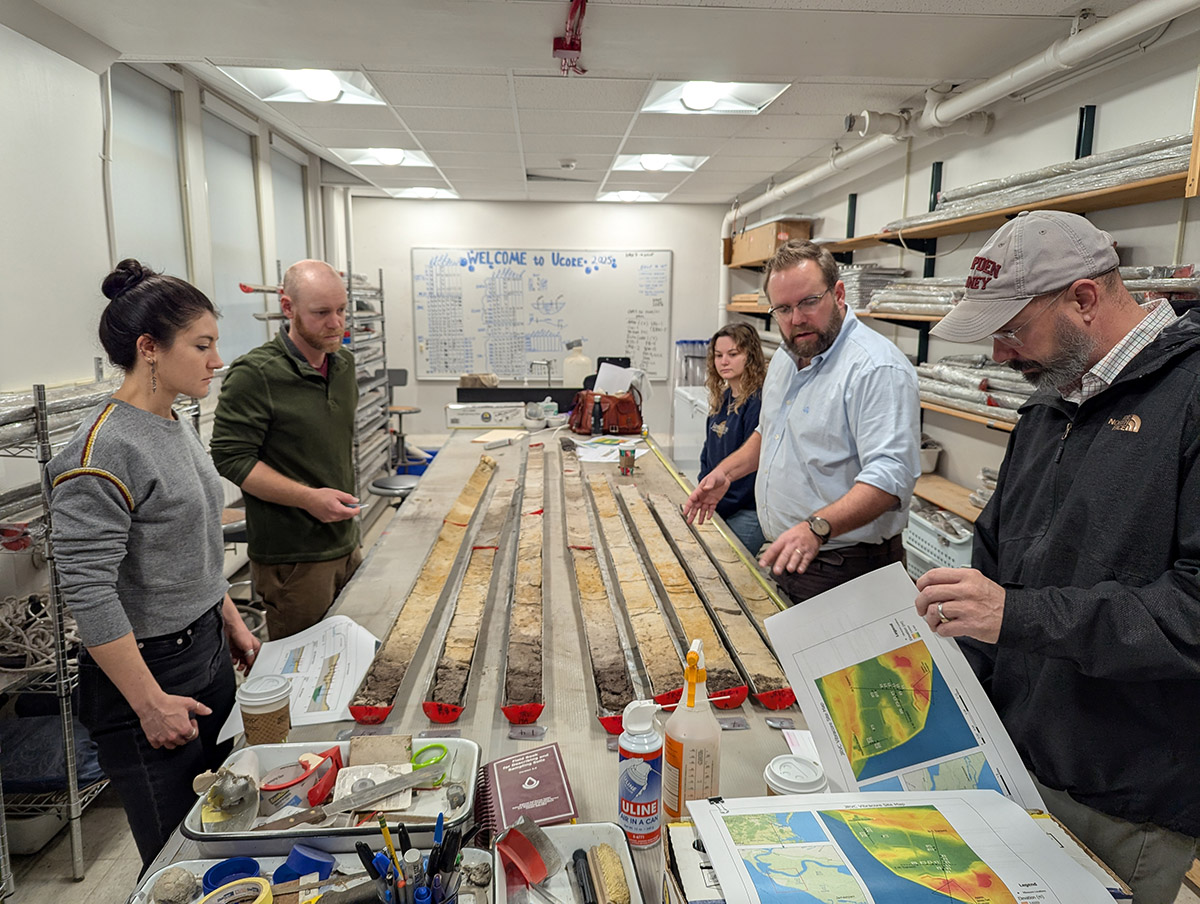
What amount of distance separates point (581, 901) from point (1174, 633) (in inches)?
33.0

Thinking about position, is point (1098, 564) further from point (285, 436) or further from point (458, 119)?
point (458, 119)

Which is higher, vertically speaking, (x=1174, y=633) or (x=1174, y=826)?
(x=1174, y=633)

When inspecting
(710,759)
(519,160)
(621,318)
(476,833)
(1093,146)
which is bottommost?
(476,833)

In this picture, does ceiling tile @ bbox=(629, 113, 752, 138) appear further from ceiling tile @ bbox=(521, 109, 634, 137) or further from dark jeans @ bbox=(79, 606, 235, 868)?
dark jeans @ bbox=(79, 606, 235, 868)

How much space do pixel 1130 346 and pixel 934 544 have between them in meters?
2.42

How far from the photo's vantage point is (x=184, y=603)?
1.48 m

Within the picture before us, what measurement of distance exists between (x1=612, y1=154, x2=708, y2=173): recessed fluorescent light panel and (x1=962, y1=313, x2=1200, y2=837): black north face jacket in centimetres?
463

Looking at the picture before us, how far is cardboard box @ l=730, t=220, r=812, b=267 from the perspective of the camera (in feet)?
18.2

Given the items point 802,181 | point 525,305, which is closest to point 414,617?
point 802,181

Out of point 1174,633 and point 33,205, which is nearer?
point 1174,633

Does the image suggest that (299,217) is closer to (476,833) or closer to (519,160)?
(519,160)

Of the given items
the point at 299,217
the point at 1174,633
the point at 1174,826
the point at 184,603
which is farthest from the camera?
the point at 299,217

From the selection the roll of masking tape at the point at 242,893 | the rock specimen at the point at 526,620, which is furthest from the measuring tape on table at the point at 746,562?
the roll of masking tape at the point at 242,893

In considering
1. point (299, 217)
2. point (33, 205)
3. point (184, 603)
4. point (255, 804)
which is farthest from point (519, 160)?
point (255, 804)
